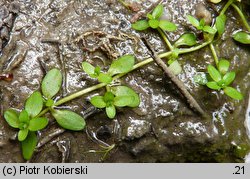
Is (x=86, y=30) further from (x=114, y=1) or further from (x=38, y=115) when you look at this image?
(x=38, y=115)

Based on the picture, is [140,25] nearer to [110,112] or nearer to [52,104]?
[110,112]

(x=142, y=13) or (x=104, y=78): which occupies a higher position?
(x=142, y=13)

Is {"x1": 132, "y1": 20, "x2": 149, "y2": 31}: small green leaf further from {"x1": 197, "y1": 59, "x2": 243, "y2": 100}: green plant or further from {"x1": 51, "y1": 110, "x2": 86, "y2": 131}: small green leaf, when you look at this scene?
{"x1": 51, "y1": 110, "x2": 86, "y2": 131}: small green leaf

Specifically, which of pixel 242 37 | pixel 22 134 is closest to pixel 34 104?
pixel 22 134

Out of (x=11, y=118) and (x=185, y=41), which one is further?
(x=185, y=41)

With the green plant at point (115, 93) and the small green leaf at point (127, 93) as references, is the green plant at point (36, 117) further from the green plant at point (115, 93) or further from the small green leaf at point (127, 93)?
the small green leaf at point (127, 93)

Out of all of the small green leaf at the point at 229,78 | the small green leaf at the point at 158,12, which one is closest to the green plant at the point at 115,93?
the small green leaf at the point at 158,12
